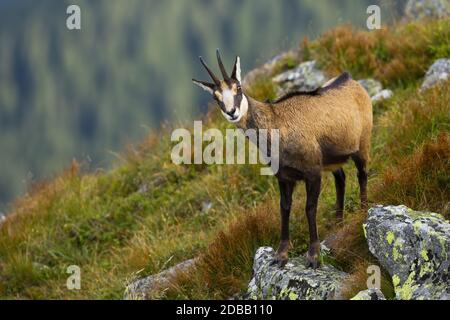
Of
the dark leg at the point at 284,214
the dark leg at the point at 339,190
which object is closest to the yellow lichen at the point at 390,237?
the dark leg at the point at 284,214

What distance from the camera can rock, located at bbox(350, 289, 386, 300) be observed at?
5.79m

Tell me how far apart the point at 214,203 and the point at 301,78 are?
3826 mm

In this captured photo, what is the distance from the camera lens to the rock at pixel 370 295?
19.0 feet

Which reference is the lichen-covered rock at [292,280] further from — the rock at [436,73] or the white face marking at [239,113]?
the rock at [436,73]

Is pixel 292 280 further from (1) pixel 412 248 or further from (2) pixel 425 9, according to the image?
(2) pixel 425 9

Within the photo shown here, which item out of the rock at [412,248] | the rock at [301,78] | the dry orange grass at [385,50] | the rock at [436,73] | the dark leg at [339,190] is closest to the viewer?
the rock at [412,248]

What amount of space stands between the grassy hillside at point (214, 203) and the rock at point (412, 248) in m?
0.23

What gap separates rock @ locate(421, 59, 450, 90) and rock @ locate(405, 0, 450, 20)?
3.22 meters

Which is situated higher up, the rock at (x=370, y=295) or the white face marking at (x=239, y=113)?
the white face marking at (x=239, y=113)

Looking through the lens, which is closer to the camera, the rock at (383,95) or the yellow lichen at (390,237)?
the yellow lichen at (390,237)

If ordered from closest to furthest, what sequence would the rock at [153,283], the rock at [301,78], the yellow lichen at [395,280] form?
the yellow lichen at [395,280] → the rock at [153,283] → the rock at [301,78]

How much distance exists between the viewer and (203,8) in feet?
422

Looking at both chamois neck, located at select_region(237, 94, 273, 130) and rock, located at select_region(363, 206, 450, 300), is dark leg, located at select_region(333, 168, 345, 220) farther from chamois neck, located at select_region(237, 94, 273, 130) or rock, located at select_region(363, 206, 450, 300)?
rock, located at select_region(363, 206, 450, 300)

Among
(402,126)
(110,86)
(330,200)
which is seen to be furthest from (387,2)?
(110,86)
